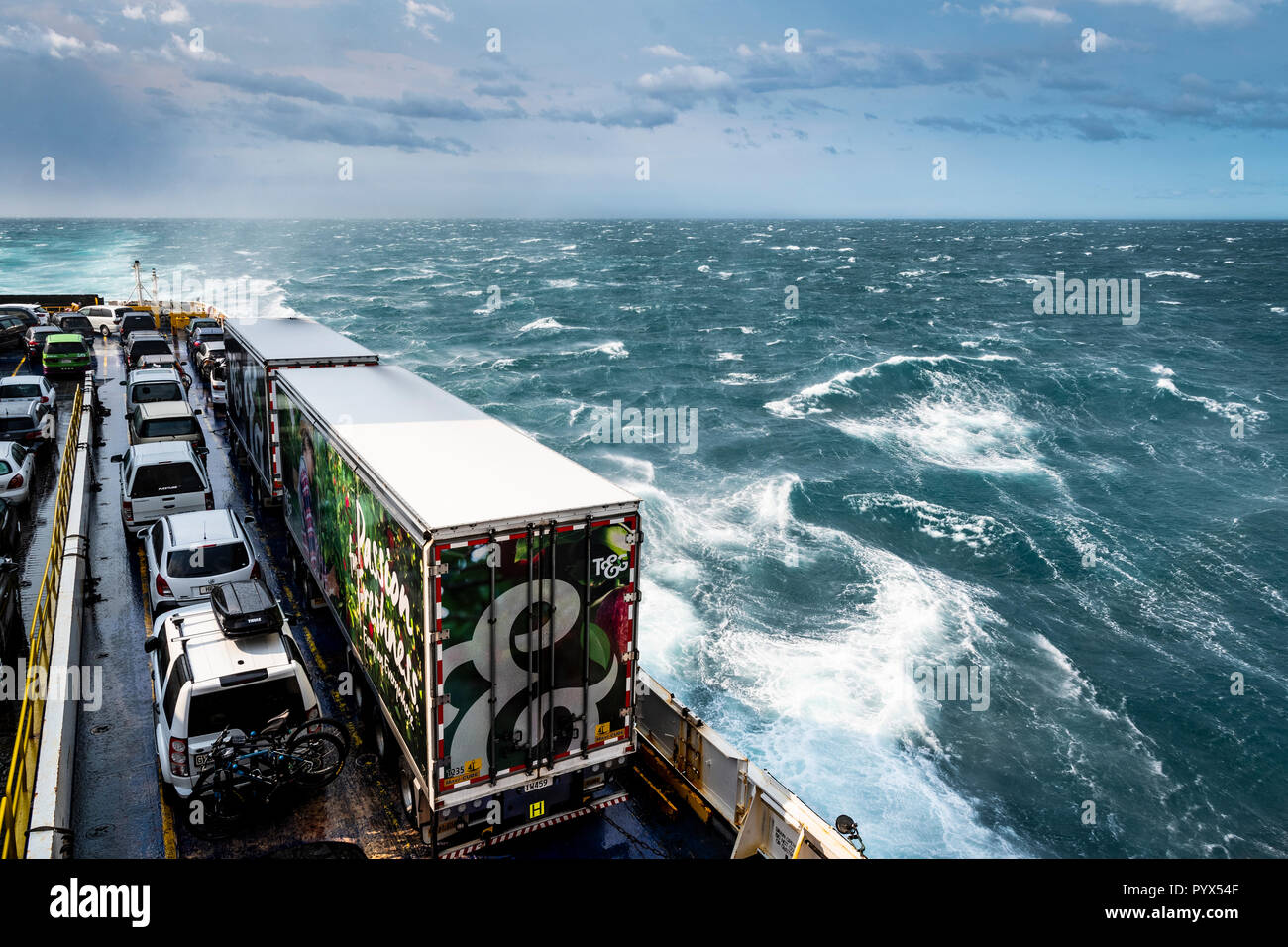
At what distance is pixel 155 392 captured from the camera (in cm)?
2448

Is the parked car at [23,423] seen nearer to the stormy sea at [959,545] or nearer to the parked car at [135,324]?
the stormy sea at [959,545]

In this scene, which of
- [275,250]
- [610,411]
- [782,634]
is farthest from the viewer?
[275,250]

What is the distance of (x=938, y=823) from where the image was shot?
704 inches

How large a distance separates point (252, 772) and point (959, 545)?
25.6 meters

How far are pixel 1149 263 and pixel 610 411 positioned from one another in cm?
12662

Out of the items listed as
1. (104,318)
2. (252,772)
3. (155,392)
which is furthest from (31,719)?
(104,318)

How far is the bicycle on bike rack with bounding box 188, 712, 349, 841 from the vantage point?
374 inches

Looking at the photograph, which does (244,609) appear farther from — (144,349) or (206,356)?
(144,349)

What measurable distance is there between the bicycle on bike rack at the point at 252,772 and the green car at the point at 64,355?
28110mm

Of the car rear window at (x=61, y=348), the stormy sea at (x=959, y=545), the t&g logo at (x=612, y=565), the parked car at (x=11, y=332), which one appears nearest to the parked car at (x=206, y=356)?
the car rear window at (x=61, y=348)

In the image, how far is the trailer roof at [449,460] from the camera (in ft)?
28.9

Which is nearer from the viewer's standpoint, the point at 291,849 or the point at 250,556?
the point at 291,849
